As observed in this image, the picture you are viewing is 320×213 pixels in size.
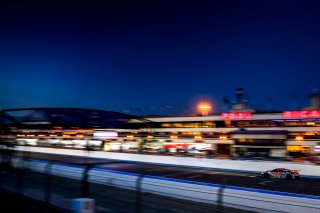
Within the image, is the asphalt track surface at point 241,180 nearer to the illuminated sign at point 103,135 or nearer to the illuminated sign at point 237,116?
the illuminated sign at point 103,135

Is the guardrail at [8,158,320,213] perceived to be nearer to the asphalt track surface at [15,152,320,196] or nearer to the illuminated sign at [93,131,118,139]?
the asphalt track surface at [15,152,320,196]

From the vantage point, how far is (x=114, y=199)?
11.0 metres

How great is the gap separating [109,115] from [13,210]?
24.0 m

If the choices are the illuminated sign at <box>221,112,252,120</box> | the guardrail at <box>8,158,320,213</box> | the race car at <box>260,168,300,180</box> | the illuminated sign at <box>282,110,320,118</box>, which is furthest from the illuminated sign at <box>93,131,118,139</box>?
the guardrail at <box>8,158,320,213</box>

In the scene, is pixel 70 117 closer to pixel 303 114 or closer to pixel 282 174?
pixel 282 174

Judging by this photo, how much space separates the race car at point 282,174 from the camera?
87.7ft

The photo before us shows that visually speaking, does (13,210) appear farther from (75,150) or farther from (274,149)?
(274,149)

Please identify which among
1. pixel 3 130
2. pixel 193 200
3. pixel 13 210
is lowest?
pixel 13 210

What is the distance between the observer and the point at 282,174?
2706 centimetres

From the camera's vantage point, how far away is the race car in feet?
87.7

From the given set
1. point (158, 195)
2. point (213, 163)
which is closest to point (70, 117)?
point (213, 163)

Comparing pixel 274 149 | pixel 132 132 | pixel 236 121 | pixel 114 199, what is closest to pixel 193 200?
pixel 114 199

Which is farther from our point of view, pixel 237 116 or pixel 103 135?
pixel 237 116

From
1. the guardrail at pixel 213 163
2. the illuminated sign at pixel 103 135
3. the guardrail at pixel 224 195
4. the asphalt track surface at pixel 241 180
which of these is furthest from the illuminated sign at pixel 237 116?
the guardrail at pixel 224 195
